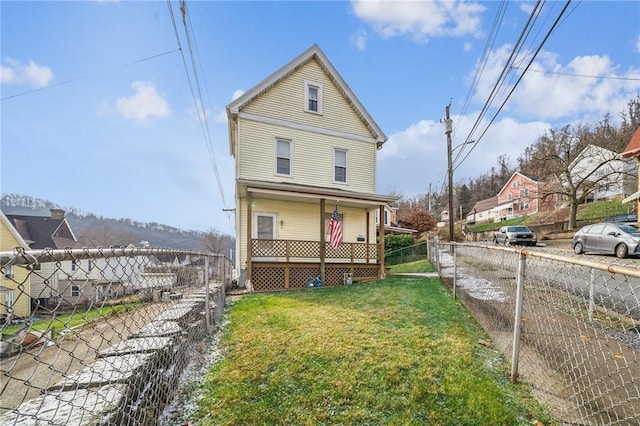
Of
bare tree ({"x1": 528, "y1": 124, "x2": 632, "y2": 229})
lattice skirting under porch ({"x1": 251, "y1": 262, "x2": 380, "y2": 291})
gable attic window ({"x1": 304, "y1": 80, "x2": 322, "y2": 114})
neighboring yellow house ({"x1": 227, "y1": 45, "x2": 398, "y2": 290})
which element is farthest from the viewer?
bare tree ({"x1": 528, "y1": 124, "x2": 632, "y2": 229})

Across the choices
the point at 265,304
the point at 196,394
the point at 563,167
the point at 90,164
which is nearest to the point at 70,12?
the point at 265,304

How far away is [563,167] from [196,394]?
102ft

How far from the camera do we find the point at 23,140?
12.2m

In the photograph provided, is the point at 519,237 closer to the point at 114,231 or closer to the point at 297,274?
the point at 297,274

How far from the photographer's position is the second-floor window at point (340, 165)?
13.3 meters

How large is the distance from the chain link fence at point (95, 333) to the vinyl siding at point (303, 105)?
32.3 feet

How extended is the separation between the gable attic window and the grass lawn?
10.3m

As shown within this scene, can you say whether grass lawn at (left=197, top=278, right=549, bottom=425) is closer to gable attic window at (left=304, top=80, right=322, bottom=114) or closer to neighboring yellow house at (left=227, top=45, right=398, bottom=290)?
neighboring yellow house at (left=227, top=45, right=398, bottom=290)

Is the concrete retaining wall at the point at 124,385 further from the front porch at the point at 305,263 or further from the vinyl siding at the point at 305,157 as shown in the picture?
the vinyl siding at the point at 305,157

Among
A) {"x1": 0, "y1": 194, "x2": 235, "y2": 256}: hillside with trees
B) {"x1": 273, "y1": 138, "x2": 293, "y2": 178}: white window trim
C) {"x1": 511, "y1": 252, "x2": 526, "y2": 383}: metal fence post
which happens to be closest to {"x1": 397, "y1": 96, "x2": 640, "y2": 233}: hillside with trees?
{"x1": 273, "y1": 138, "x2": 293, "y2": 178}: white window trim

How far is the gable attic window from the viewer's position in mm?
12906

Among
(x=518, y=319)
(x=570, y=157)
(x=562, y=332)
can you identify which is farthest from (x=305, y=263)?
(x=570, y=157)

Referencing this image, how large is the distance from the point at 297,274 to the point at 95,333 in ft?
30.0

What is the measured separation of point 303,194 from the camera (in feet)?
35.1
